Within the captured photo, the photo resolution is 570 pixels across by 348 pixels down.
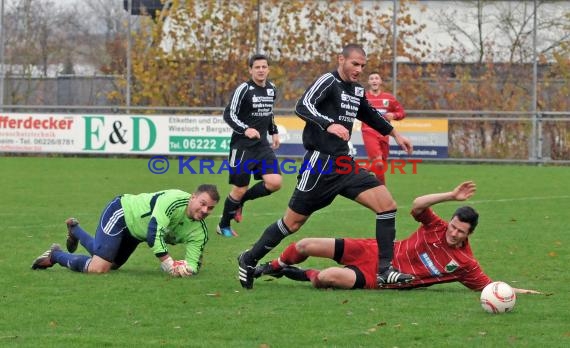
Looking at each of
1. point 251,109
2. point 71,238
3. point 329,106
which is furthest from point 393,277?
point 251,109

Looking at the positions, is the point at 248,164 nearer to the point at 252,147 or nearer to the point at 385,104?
the point at 252,147

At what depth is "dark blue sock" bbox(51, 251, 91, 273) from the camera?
367 inches

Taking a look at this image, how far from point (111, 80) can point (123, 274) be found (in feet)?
66.9

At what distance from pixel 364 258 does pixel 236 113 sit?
4742 mm

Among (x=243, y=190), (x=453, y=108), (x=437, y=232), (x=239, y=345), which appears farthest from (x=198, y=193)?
(x=453, y=108)

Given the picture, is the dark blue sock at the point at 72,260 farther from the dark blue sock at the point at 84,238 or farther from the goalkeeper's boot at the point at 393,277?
the goalkeeper's boot at the point at 393,277

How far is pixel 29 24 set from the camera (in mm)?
30734

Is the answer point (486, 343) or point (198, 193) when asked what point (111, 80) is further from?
point (486, 343)

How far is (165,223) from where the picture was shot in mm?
8898

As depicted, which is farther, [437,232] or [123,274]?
[123,274]

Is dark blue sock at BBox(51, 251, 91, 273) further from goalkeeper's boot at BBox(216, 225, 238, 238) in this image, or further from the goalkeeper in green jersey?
goalkeeper's boot at BBox(216, 225, 238, 238)

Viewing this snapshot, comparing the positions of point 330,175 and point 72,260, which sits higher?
point 330,175

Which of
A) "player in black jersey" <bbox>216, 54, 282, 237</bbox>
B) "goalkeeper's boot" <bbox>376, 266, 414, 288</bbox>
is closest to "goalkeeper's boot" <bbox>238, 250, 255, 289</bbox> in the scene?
"goalkeeper's boot" <bbox>376, 266, 414, 288</bbox>

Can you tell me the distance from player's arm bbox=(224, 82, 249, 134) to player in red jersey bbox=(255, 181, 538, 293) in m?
3.89
